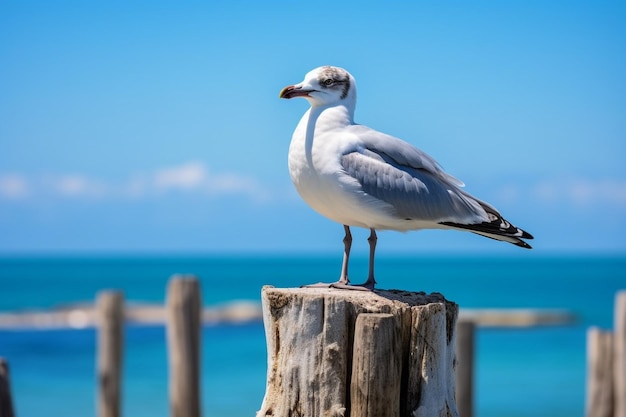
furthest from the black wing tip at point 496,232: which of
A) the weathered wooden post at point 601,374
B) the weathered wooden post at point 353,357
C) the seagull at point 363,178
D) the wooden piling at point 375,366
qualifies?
the weathered wooden post at point 601,374

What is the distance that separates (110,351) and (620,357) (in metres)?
5.65

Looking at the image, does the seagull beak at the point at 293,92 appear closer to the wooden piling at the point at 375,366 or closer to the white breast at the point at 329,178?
the white breast at the point at 329,178

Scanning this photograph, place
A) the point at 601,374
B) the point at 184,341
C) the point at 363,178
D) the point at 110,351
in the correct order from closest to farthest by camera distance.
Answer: the point at 363,178, the point at 184,341, the point at 601,374, the point at 110,351

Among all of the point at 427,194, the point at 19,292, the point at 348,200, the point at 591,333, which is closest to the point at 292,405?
the point at 348,200

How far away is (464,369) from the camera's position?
940 cm

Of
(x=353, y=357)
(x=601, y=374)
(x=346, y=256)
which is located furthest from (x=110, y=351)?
(x=353, y=357)

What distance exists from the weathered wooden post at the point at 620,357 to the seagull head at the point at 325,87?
5725mm

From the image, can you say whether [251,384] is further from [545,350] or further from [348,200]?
[348,200]

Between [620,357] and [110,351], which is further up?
[620,357]

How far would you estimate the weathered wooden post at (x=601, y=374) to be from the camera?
1047 centimetres

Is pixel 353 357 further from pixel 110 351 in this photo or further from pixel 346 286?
pixel 110 351

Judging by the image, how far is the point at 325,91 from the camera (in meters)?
5.31

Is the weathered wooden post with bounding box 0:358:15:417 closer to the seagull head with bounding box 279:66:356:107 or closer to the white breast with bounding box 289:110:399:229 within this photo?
the white breast with bounding box 289:110:399:229

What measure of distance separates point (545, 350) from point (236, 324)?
13.1m
